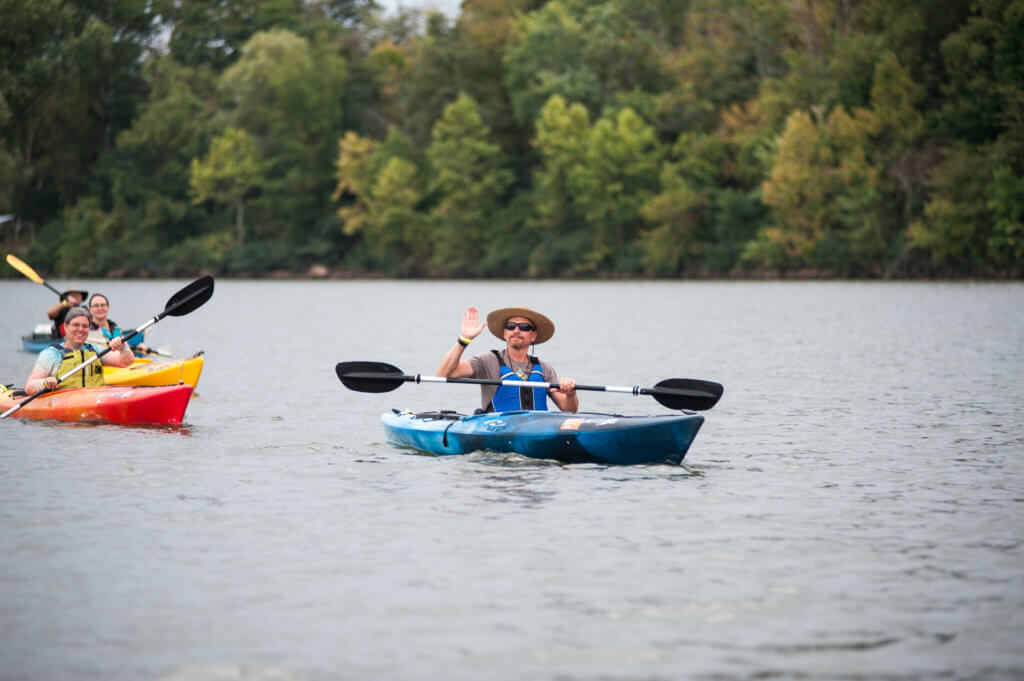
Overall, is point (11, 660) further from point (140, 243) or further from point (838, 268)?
point (140, 243)

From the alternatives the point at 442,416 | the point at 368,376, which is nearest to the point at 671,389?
the point at 442,416

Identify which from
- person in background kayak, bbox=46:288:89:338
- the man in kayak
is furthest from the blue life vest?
person in background kayak, bbox=46:288:89:338

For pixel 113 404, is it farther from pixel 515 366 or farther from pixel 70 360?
pixel 515 366

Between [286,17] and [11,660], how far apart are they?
81.3 meters

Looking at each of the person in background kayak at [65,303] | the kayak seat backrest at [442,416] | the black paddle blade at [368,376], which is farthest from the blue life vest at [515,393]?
the person in background kayak at [65,303]

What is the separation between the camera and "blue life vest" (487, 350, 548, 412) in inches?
438

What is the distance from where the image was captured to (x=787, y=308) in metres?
40.5

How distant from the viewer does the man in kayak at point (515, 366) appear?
1092 centimetres

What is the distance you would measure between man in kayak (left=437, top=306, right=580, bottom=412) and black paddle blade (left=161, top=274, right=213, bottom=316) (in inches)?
140

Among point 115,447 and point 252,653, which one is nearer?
point 252,653

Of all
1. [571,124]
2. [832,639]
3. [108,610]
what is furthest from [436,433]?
[571,124]

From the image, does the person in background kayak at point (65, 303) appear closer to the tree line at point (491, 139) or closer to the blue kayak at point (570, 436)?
the blue kayak at point (570, 436)

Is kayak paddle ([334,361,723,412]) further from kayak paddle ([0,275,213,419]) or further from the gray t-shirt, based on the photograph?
kayak paddle ([0,275,213,419])

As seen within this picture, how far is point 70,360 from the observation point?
43.3 feet
